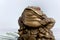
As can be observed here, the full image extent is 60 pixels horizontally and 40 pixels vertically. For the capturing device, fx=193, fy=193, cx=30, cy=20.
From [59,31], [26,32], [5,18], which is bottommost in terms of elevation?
[26,32]

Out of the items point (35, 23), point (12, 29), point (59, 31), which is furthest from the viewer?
point (12, 29)

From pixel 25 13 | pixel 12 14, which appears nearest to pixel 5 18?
pixel 12 14

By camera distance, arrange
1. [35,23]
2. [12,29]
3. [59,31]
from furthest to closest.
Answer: [12,29] < [59,31] < [35,23]

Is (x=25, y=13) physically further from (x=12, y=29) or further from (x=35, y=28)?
(x=12, y=29)

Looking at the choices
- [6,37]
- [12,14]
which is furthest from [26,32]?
[12,14]

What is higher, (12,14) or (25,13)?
(12,14)

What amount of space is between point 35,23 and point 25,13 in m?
0.06

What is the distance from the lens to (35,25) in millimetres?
692

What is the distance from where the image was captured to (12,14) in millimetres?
1312

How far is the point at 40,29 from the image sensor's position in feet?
2.30

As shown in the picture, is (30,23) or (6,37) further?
(6,37)

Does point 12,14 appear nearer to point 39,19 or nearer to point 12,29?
point 12,29

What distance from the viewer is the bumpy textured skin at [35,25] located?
0.69 metres

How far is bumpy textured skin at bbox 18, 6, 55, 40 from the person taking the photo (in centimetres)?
69
